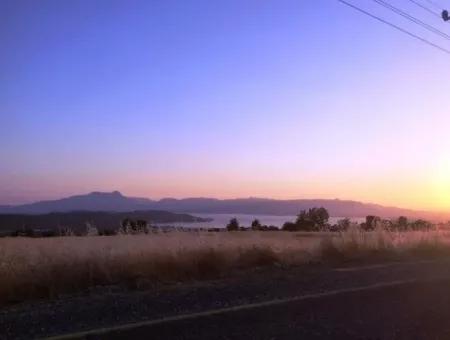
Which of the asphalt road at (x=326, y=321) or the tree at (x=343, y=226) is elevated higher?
the tree at (x=343, y=226)

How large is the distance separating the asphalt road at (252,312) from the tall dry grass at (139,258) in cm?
92

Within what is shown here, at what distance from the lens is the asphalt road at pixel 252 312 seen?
8.44 meters

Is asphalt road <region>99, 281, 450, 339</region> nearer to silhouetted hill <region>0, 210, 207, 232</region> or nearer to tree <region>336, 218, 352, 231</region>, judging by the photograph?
silhouetted hill <region>0, 210, 207, 232</region>

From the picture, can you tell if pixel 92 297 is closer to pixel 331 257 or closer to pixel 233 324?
pixel 233 324

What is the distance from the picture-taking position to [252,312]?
31.4ft

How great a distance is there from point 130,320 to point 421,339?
375 cm

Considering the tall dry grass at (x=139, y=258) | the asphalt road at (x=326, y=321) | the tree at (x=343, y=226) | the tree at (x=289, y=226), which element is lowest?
the asphalt road at (x=326, y=321)

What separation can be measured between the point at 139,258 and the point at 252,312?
5.21 meters

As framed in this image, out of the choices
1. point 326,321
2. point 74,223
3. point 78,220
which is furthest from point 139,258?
point 78,220

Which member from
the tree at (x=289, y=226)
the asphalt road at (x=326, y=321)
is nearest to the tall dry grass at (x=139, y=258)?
the asphalt road at (x=326, y=321)

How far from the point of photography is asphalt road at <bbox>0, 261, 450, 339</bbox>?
844cm

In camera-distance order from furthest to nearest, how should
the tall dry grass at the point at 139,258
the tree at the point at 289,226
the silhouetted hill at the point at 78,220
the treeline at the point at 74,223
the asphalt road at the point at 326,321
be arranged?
1. the tree at the point at 289,226
2. the silhouetted hill at the point at 78,220
3. the treeline at the point at 74,223
4. the tall dry grass at the point at 139,258
5. the asphalt road at the point at 326,321

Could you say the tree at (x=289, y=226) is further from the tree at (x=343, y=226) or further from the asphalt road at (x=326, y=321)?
the asphalt road at (x=326, y=321)

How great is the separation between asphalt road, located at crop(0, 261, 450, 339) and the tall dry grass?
918 mm
